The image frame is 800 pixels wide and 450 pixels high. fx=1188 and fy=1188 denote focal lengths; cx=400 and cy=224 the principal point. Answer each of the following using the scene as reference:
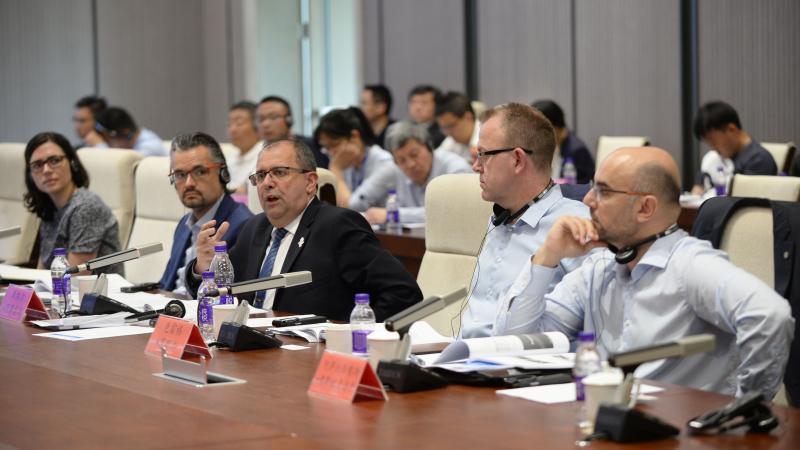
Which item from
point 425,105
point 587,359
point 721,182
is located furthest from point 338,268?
point 425,105

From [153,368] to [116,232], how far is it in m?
2.67

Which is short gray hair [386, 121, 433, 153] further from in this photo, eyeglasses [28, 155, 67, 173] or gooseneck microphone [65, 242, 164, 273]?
gooseneck microphone [65, 242, 164, 273]

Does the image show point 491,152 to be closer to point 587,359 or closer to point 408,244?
point 587,359

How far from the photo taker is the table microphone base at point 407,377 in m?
2.33

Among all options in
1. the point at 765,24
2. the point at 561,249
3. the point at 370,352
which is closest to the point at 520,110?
the point at 561,249

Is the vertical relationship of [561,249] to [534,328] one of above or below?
above

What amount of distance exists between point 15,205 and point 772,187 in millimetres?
4580

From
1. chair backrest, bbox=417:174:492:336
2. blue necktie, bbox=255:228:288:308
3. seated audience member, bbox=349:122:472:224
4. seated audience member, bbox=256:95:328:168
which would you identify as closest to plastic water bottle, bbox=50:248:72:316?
blue necktie, bbox=255:228:288:308

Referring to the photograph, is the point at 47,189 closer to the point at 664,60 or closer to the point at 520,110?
the point at 520,110

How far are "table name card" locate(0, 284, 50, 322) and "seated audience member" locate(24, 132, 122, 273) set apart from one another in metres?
1.45

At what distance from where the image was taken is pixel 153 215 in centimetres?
574

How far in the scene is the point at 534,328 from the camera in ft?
9.48

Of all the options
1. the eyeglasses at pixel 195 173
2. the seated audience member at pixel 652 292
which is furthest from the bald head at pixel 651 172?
the eyeglasses at pixel 195 173

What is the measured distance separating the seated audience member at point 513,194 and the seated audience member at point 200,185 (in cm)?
136
